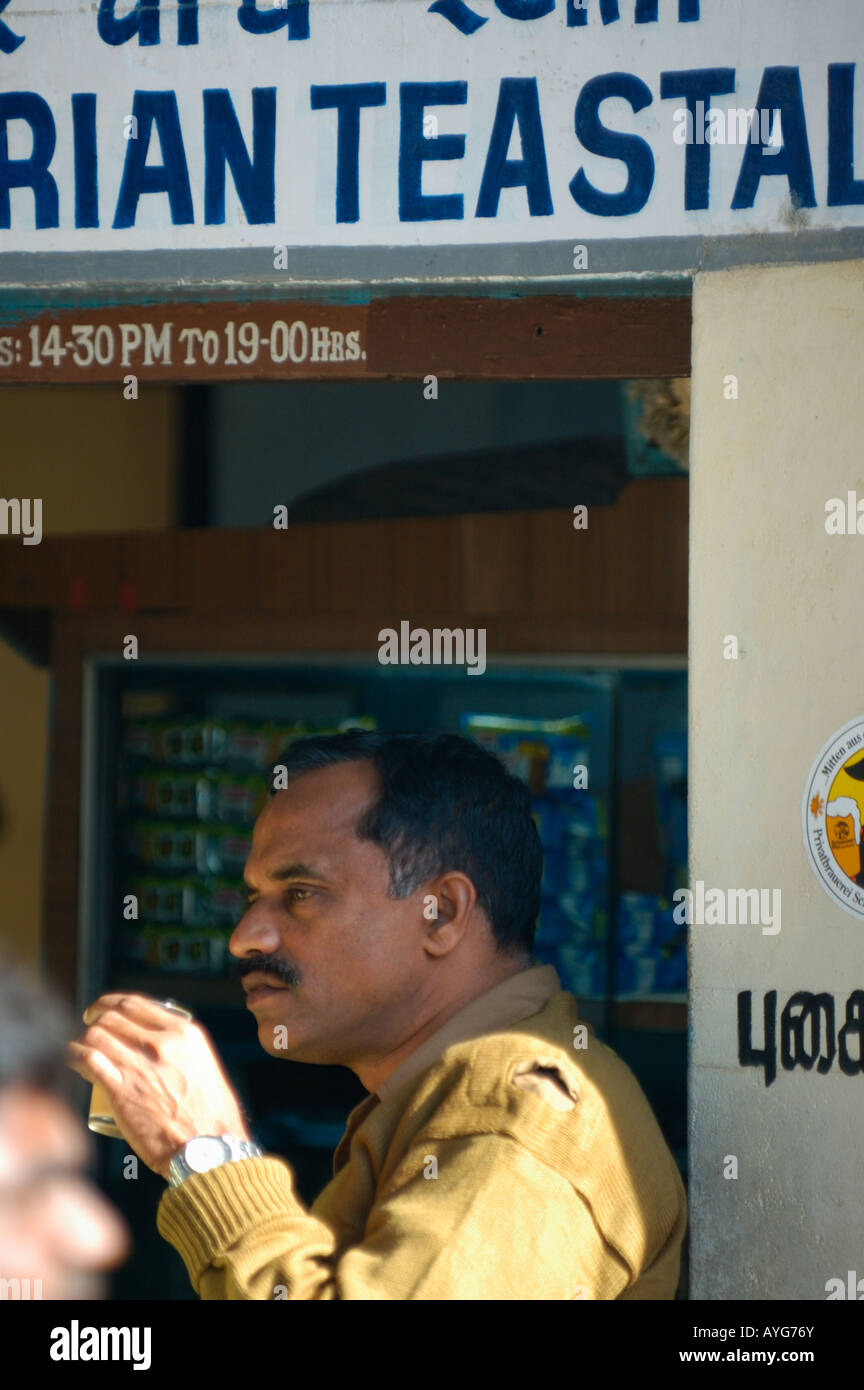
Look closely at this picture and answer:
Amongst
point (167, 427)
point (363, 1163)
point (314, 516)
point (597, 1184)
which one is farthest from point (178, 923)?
point (597, 1184)

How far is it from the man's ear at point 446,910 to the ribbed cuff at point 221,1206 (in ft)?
1.53

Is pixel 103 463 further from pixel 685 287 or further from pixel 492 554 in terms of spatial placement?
pixel 685 287

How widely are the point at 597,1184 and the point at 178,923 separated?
287cm

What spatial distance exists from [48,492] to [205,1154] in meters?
3.51

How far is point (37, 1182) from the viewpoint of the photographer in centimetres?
189

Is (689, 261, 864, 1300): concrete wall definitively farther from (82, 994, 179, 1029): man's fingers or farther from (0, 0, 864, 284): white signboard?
(82, 994, 179, 1029): man's fingers

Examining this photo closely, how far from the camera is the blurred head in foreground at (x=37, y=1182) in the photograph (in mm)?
1766

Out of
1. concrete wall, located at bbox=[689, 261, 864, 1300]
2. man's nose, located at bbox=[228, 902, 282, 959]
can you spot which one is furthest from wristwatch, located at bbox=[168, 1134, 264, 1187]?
concrete wall, located at bbox=[689, 261, 864, 1300]

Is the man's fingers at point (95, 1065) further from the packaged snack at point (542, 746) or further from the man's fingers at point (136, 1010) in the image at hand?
the packaged snack at point (542, 746)

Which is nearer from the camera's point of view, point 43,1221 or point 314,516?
point 43,1221

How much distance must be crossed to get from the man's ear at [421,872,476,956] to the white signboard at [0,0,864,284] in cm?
91

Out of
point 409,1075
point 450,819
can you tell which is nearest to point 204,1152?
point 409,1075

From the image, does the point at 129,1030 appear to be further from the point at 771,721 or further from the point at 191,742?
the point at 191,742
